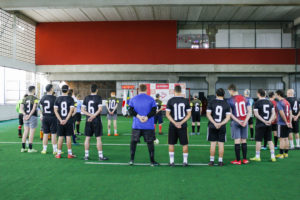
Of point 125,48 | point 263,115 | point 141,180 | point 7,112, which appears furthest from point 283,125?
point 7,112

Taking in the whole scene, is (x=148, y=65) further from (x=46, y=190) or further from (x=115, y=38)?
(x=46, y=190)

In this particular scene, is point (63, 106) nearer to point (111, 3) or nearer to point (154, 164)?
point (154, 164)

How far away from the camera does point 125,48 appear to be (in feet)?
75.7

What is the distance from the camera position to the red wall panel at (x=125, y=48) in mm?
22797

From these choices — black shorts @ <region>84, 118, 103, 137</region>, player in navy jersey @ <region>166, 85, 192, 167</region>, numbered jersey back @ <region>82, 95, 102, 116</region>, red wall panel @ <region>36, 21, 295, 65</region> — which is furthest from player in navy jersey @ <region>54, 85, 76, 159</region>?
red wall panel @ <region>36, 21, 295, 65</region>

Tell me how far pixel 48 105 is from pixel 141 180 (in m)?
3.71

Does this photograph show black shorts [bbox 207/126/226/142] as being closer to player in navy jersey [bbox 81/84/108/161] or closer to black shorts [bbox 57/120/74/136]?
player in navy jersey [bbox 81/84/108/161]

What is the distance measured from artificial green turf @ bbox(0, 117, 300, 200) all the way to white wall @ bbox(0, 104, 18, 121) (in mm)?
13341

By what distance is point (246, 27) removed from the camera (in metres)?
23.5

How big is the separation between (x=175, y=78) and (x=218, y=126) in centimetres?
1816

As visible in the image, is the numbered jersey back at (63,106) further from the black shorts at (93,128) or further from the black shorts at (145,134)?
the black shorts at (145,134)

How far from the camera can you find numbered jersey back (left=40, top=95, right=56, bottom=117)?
688 cm

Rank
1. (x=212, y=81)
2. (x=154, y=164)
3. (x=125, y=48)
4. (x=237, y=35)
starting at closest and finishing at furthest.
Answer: (x=154, y=164) < (x=125, y=48) < (x=237, y=35) < (x=212, y=81)

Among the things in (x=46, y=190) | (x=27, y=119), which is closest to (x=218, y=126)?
(x=46, y=190)
